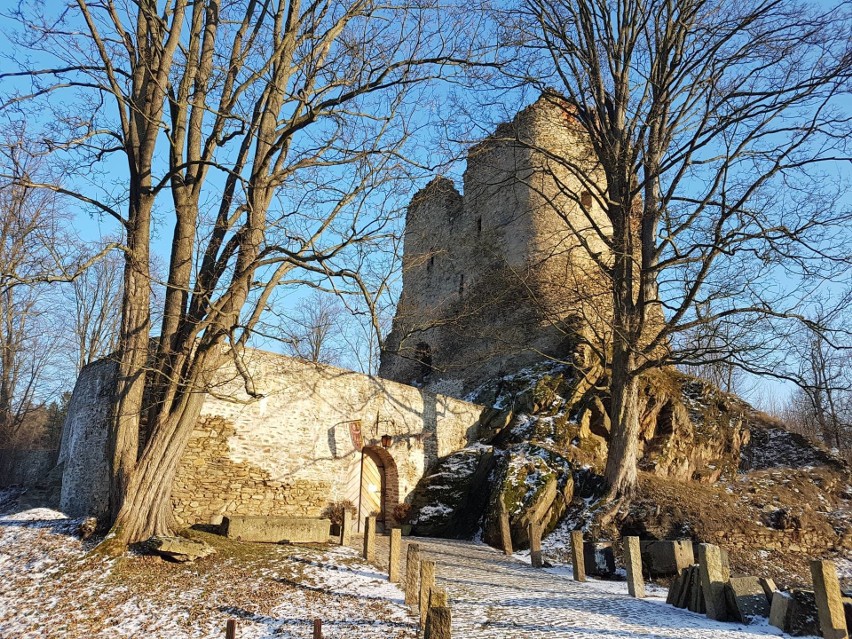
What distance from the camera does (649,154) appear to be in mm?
12273

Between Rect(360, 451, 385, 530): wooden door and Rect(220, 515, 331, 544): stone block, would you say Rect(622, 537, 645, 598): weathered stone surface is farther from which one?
Rect(360, 451, 385, 530): wooden door

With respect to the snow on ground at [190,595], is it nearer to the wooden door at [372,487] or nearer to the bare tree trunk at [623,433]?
the wooden door at [372,487]

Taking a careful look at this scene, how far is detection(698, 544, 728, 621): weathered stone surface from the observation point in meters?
6.57

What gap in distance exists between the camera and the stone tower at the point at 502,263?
18.5m

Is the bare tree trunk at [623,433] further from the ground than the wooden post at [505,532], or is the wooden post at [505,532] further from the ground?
the bare tree trunk at [623,433]

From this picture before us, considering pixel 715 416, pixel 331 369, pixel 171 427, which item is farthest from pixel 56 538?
pixel 715 416

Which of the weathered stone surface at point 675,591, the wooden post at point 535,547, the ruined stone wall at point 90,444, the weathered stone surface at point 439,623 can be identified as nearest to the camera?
the weathered stone surface at point 439,623

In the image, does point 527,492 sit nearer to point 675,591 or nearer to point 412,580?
point 675,591

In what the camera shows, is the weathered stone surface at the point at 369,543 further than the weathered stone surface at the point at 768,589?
Yes

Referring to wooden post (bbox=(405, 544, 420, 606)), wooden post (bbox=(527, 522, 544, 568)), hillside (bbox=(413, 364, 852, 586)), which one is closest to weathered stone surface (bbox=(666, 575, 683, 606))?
wooden post (bbox=(527, 522, 544, 568))

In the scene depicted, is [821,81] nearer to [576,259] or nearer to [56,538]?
[576,259]

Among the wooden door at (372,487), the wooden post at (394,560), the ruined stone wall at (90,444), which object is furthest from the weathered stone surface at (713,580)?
the ruined stone wall at (90,444)

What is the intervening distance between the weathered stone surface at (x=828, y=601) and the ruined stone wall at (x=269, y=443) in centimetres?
748

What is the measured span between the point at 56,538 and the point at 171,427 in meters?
2.20
